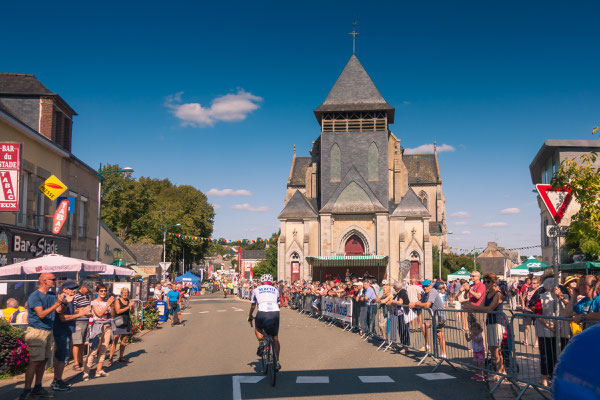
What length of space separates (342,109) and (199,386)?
151 feet

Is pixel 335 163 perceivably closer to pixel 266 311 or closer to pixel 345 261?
pixel 345 261

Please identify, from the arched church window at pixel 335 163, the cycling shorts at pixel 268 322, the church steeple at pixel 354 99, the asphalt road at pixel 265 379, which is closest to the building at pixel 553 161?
the church steeple at pixel 354 99

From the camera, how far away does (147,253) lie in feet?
184

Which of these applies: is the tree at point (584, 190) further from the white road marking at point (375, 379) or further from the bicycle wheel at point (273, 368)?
the bicycle wheel at point (273, 368)

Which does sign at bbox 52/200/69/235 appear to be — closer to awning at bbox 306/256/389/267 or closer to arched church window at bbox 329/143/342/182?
awning at bbox 306/256/389/267

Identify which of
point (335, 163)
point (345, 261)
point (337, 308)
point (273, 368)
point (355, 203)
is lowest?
point (337, 308)

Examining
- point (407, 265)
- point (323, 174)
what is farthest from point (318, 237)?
point (407, 265)

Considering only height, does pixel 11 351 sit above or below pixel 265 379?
above

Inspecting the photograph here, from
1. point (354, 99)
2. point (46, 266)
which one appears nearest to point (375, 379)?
point (46, 266)

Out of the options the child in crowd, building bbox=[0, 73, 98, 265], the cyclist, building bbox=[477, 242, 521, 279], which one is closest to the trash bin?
building bbox=[0, 73, 98, 265]

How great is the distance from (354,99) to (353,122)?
246 centimetres

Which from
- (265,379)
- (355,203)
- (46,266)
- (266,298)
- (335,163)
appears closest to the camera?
(265,379)

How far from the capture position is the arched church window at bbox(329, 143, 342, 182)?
53.4m

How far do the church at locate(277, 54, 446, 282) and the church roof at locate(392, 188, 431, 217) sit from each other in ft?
0.30
